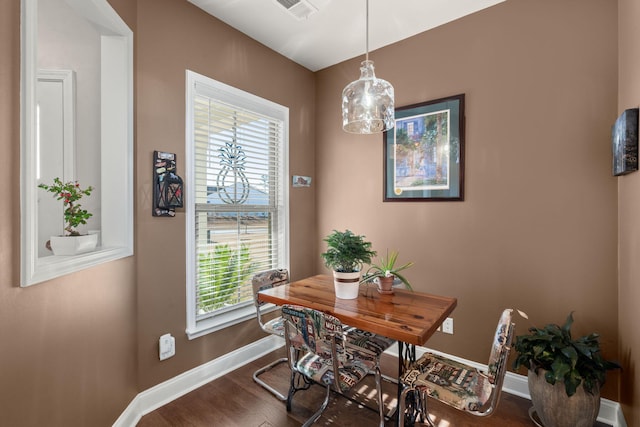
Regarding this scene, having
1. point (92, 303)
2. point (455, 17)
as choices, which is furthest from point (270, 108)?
point (92, 303)

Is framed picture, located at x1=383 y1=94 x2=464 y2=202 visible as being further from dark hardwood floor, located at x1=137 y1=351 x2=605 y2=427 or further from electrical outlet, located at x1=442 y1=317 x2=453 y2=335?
dark hardwood floor, located at x1=137 y1=351 x2=605 y2=427

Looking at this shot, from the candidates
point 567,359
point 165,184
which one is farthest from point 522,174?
point 165,184

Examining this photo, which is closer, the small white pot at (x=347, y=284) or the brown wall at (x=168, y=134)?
the small white pot at (x=347, y=284)

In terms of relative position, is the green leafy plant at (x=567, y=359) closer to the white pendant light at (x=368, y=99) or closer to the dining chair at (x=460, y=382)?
the dining chair at (x=460, y=382)

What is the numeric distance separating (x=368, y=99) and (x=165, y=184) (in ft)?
4.83

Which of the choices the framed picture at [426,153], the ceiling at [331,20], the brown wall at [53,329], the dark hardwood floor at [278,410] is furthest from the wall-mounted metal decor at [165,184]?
the framed picture at [426,153]

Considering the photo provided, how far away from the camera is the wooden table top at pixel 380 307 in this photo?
1.44m

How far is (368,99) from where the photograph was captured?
1791 millimetres

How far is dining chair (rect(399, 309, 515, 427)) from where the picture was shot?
53.0 inches

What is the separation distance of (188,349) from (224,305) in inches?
16.4

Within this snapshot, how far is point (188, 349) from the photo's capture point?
2232mm

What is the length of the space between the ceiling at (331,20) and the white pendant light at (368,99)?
Result: 2.25ft

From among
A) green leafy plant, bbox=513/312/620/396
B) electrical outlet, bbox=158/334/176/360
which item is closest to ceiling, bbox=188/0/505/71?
green leafy plant, bbox=513/312/620/396

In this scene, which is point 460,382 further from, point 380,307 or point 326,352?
point 326,352
